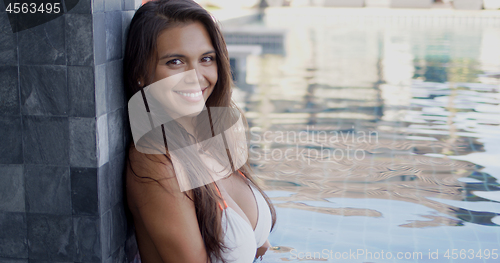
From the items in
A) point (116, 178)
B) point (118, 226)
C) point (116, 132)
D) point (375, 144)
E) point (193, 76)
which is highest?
point (193, 76)

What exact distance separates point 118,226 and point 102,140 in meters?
0.31

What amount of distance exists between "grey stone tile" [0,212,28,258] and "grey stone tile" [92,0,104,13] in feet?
1.92

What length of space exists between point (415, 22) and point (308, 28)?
3.96 metres

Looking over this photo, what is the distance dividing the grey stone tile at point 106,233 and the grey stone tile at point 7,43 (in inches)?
18.5

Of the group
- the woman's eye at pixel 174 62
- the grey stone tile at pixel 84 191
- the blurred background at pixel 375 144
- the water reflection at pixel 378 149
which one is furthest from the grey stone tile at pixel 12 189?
the water reflection at pixel 378 149

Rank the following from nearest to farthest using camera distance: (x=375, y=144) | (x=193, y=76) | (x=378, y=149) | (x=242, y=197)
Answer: (x=193, y=76)
(x=242, y=197)
(x=378, y=149)
(x=375, y=144)

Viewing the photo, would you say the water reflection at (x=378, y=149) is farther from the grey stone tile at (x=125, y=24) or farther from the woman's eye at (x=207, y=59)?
the grey stone tile at (x=125, y=24)

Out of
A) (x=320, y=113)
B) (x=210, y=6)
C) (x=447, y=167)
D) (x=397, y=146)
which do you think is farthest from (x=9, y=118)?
(x=210, y=6)

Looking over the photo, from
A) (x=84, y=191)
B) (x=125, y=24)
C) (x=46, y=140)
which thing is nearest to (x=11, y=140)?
(x=46, y=140)

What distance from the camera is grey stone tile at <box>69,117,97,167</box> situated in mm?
1203

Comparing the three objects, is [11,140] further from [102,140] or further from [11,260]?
[11,260]

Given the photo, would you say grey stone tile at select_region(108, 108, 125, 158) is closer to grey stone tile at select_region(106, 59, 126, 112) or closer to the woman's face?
grey stone tile at select_region(106, 59, 126, 112)

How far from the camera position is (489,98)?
5.90 meters

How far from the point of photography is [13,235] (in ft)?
4.22
